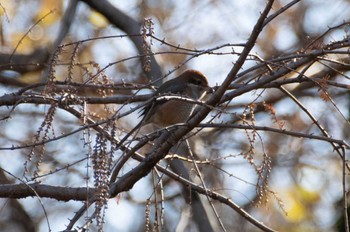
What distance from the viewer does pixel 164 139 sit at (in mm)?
3055

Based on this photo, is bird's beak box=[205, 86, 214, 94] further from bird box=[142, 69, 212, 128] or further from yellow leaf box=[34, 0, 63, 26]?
yellow leaf box=[34, 0, 63, 26]

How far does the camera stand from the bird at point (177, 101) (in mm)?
4723

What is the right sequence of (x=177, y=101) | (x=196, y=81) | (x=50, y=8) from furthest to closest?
(x=50, y=8) < (x=196, y=81) < (x=177, y=101)

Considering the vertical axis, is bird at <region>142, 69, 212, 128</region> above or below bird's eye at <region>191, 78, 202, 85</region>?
below

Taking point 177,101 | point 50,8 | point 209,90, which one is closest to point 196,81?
point 209,90

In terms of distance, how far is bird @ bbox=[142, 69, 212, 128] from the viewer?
4723mm

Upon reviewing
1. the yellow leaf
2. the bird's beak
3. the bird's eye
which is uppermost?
the yellow leaf

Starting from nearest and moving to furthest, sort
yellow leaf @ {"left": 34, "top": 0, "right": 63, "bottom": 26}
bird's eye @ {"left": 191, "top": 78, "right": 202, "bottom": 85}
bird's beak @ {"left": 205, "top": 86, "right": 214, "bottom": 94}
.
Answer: bird's beak @ {"left": 205, "top": 86, "right": 214, "bottom": 94} → bird's eye @ {"left": 191, "top": 78, "right": 202, "bottom": 85} → yellow leaf @ {"left": 34, "top": 0, "right": 63, "bottom": 26}

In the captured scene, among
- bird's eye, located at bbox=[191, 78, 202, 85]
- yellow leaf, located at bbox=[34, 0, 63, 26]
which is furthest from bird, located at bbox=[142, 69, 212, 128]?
yellow leaf, located at bbox=[34, 0, 63, 26]

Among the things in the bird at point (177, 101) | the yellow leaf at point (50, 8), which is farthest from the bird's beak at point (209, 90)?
the yellow leaf at point (50, 8)

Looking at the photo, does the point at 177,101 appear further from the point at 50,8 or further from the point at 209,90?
the point at 50,8

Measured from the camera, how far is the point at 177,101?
4520 millimetres

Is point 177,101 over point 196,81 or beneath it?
beneath

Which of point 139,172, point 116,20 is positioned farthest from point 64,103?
point 116,20
